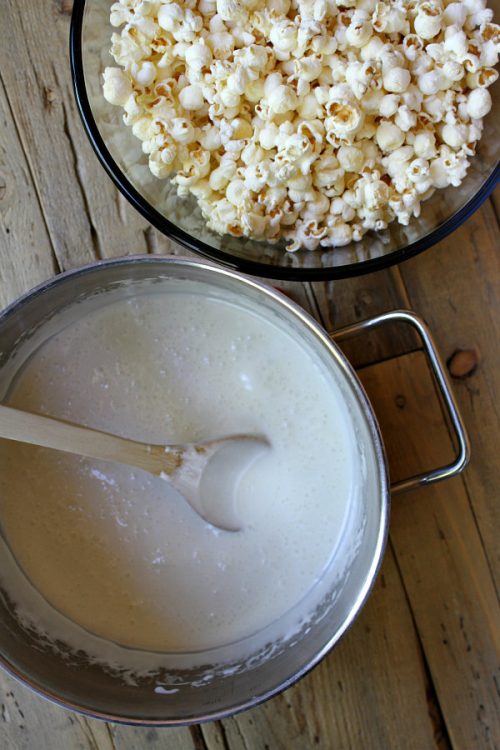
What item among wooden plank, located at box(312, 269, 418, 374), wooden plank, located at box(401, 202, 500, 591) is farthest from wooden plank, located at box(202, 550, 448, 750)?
wooden plank, located at box(312, 269, 418, 374)

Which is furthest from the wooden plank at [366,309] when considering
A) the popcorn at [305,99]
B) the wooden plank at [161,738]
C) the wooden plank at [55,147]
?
the wooden plank at [161,738]

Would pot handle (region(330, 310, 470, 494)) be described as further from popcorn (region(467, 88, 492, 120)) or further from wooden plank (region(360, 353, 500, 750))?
popcorn (region(467, 88, 492, 120))

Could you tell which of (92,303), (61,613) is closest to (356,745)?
(61,613)

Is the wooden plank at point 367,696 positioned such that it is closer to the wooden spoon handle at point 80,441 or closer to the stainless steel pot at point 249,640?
the stainless steel pot at point 249,640

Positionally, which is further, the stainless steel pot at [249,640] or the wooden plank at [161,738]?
the wooden plank at [161,738]

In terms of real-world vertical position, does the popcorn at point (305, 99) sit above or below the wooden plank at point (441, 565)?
above

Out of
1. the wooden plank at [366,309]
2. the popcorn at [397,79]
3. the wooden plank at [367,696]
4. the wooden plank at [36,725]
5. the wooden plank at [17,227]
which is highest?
the wooden plank at [17,227]

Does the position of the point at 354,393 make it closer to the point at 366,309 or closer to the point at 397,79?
the point at 366,309

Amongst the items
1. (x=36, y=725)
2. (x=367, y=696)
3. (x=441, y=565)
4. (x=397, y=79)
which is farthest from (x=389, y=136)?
(x=36, y=725)
